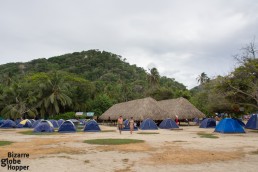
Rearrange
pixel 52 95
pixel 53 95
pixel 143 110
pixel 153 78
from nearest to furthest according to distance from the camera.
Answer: pixel 143 110, pixel 52 95, pixel 53 95, pixel 153 78

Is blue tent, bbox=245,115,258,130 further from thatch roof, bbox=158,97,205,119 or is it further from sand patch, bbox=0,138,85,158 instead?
sand patch, bbox=0,138,85,158

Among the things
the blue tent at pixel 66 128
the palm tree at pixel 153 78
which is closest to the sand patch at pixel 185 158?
the blue tent at pixel 66 128

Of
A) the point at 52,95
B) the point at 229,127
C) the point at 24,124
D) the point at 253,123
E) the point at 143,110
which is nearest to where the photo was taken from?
the point at 229,127

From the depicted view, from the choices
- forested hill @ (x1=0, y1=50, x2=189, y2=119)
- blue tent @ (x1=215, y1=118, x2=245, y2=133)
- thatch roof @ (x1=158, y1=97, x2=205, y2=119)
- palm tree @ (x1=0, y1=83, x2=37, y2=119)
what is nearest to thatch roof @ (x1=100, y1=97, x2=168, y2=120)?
thatch roof @ (x1=158, y1=97, x2=205, y2=119)

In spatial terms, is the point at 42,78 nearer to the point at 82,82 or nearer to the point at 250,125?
the point at 82,82

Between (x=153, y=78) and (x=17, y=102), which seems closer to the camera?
(x=17, y=102)

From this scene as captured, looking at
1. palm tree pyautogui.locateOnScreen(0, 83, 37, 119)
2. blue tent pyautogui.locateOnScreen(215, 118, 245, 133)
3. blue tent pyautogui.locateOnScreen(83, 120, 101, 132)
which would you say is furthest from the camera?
palm tree pyautogui.locateOnScreen(0, 83, 37, 119)

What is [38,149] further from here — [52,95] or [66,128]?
[52,95]

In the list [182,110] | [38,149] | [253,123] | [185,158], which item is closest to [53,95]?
[182,110]

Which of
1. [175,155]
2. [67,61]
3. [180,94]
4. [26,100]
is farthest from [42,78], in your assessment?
[175,155]

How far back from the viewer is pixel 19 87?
53156mm

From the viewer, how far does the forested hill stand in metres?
60.2

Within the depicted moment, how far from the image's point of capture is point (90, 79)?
84000 mm

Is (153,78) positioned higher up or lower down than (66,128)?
higher up
